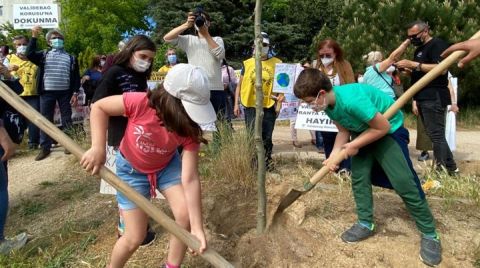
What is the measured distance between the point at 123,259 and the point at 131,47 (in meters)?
1.44

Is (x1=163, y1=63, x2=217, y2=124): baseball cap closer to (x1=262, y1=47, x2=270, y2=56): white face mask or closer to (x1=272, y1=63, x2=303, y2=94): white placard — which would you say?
(x1=262, y1=47, x2=270, y2=56): white face mask

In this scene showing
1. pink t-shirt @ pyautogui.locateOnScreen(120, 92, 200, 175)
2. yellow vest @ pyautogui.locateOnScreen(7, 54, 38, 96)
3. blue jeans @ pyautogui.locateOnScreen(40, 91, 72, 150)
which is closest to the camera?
pink t-shirt @ pyautogui.locateOnScreen(120, 92, 200, 175)

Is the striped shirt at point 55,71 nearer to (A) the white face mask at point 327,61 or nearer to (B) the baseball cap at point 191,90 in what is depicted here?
(A) the white face mask at point 327,61

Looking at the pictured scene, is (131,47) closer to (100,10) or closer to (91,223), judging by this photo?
(91,223)

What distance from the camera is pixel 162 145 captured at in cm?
255

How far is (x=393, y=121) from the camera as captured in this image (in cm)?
303

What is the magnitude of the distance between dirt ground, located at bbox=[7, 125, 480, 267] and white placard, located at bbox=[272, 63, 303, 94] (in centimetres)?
134

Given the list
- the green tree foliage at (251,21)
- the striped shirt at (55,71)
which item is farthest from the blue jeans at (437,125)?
the green tree foliage at (251,21)

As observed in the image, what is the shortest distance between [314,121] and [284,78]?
2.66 feet

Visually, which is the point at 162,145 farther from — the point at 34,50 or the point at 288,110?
the point at 288,110

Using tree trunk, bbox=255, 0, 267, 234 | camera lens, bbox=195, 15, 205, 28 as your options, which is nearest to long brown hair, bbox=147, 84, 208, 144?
tree trunk, bbox=255, 0, 267, 234

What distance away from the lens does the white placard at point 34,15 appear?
7559 millimetres

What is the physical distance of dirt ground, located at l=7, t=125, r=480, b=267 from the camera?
2.96 m

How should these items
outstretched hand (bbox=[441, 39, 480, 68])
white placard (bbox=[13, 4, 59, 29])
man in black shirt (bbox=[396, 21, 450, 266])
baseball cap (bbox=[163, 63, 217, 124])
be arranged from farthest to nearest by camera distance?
white placard (bbox=[13, 4, 59, 29]) < man in black shirt (bbox=[396, 21, 450, 266]) < outstretched hand (bbox=[441, 39, 480, 68]) < baseball cap (bbox=[163, 63, 217, 124])
